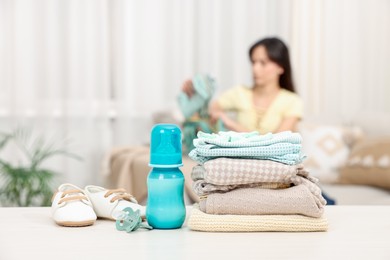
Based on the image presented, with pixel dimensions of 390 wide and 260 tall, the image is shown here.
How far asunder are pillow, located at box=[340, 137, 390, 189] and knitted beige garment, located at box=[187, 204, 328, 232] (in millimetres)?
2262

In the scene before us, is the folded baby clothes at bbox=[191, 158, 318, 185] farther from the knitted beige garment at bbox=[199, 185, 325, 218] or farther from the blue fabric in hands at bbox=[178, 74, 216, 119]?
the blue fabric in hands at bbox=[178, 74, 216, 119]

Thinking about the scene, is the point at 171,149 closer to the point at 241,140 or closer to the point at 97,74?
the point at 241,140

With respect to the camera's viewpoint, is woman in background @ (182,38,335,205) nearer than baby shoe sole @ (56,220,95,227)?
No

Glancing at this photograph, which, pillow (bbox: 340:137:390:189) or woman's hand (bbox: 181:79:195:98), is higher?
woman's hand (bbox: 181:79:195:98)

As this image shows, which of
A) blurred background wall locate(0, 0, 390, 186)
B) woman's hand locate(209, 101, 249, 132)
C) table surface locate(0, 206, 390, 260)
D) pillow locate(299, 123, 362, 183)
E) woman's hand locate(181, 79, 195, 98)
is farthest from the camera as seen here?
blurred background wall locate(0, 0, 390, 186)

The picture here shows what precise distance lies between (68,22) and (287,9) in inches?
52.3

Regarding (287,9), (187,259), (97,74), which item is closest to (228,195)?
(187,259)

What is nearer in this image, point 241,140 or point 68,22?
point 241,140

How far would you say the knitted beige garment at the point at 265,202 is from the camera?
1.37m

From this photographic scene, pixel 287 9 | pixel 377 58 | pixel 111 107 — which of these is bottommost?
pixel 111 107

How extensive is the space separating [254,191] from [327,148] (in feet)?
8.45

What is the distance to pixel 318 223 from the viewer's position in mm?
1381

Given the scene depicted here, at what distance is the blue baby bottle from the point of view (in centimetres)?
138

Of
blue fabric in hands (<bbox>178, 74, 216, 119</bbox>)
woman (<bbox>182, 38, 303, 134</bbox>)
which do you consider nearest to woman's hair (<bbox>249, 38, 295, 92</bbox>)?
woman (<bbox>182, 38, 303, 134</bbox>)
